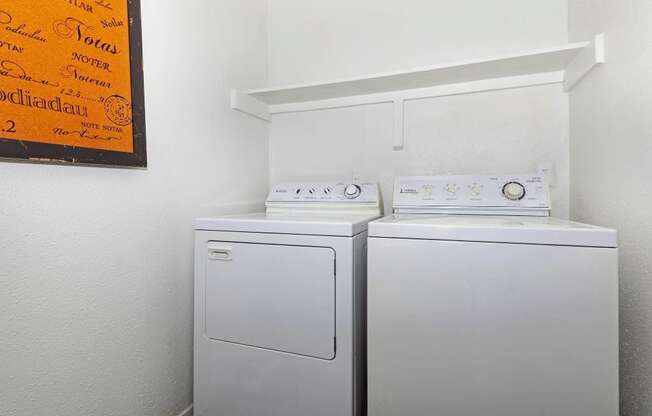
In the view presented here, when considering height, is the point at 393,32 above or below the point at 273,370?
above

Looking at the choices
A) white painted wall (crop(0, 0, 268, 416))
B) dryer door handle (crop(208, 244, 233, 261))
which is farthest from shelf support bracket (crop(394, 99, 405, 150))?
dryer door handle (crop(208, 244, 233, 261))

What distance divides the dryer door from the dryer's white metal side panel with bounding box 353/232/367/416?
84 millimetres

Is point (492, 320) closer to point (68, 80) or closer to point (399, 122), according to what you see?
point (399, 122)

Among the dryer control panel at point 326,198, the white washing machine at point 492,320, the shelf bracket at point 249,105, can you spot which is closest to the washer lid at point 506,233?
the white washing machine at point 492,320

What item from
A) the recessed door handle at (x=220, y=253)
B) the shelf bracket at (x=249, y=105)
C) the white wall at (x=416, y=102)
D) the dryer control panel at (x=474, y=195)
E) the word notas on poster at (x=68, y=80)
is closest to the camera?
the word notas on poster at (x=68, y=80)

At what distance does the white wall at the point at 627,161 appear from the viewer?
3.17 ft

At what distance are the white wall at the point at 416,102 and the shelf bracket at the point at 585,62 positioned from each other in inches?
4.1

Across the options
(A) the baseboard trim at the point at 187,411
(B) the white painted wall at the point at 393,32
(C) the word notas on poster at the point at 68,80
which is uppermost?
(B) the white painted wall at the point at 393,32

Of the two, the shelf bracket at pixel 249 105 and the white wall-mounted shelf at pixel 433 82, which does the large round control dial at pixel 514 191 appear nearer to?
the white wall-mounted shelf at pixel 433 82

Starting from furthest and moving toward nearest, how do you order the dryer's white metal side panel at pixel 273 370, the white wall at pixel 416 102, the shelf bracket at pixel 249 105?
the shelf bracket at pixel 249 105
the white wall at pixel 416 102
the dryer's white metal side panel at pixel 273 370

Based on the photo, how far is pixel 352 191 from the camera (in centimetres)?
170

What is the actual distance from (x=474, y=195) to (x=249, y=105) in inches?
49.4

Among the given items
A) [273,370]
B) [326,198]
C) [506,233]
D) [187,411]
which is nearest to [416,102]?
[326,198]

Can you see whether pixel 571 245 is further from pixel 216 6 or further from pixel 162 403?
pixel 216 6
